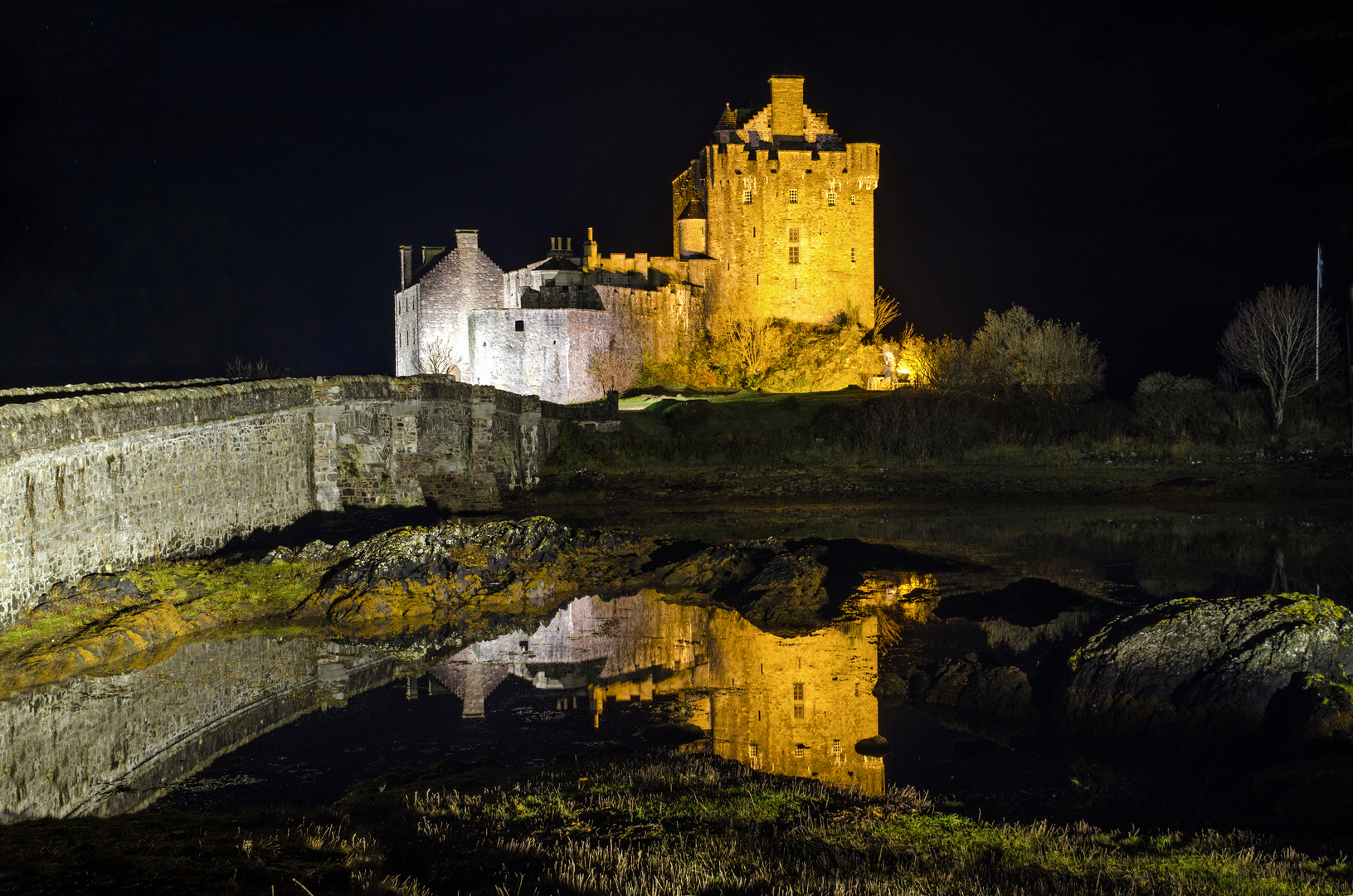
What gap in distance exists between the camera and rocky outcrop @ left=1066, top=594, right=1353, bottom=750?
1127 centimetres

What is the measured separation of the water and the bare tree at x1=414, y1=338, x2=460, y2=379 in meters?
31.6

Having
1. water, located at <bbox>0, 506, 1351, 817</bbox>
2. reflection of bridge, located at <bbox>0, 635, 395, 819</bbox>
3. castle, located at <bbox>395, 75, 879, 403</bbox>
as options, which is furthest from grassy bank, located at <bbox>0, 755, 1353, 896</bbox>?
castle, located at <bbox>395, 75, 879, 403</bbox>

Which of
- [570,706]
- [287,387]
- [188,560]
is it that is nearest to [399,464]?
[287,387]

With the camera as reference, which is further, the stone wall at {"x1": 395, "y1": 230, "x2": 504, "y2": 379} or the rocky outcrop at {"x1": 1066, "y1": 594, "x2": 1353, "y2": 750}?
the stone wall at {"x1": 395, "y1": 230, "x2": 504, "y2": 379}

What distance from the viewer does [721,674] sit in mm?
15133

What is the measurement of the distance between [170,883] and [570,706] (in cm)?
791

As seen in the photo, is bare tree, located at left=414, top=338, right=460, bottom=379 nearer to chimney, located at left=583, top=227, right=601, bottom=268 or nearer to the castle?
the castle

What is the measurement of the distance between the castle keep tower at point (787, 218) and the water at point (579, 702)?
36.6 metres

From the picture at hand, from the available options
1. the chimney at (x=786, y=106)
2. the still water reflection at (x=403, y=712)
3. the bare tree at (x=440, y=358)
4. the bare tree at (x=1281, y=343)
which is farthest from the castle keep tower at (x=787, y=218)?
the still water reflection at (x=403, y=712)

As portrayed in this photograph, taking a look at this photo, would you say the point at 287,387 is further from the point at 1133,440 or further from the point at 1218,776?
the point at 1133,440

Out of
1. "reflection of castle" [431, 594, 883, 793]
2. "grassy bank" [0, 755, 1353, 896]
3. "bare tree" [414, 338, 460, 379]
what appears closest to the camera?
"grassy bank" [0, 755, 1353, 896]

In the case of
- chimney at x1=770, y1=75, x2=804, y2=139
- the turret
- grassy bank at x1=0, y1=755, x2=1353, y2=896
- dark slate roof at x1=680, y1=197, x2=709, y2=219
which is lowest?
grassy bank at x1=0, y1=755, x2=1353, y2=896

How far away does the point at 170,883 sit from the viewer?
6238 millimetres

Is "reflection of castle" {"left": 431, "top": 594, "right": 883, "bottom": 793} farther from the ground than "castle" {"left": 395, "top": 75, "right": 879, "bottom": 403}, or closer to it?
closer to it
